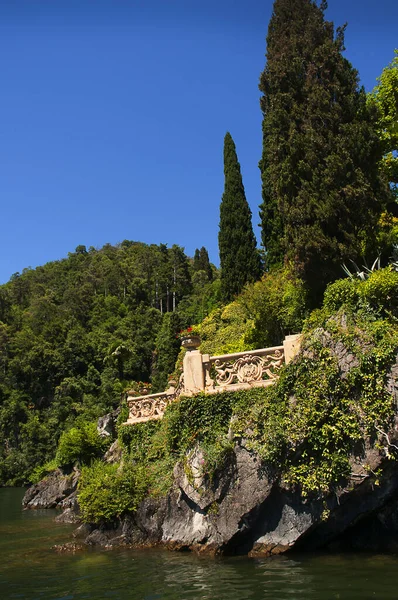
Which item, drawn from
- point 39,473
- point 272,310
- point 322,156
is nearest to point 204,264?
point 39,473

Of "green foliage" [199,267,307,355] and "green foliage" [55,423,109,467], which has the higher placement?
"green foliage" [199,267,307,355]

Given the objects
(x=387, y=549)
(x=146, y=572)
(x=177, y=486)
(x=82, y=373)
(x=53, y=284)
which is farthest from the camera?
(x=53, y=284)

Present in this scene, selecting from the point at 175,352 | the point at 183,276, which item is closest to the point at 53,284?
the point at 183,276

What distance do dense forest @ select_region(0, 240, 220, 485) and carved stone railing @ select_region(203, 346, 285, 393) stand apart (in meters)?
27.1

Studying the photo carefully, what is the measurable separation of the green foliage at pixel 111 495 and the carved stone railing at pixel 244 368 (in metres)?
3.07

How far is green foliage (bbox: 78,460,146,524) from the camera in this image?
13.4 metres

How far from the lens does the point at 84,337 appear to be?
63750mm

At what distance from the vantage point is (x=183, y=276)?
239 ft

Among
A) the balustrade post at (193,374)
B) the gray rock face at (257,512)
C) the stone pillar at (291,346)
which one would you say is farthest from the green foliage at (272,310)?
the gray rock face at (257,512)

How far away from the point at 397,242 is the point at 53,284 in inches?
2843

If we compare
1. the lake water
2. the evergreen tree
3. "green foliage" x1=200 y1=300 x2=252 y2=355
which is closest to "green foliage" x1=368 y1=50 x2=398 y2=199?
"green foliage" x1=200 y1=300 x2=252 y2=355

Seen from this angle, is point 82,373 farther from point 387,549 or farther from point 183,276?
point 387,549

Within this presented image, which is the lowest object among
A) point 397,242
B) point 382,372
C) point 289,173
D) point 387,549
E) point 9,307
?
point 387,549

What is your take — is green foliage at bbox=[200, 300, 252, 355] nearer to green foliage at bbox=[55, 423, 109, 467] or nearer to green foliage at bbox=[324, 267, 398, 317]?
green foliage at bbox=[55, 423, 109, 467]
